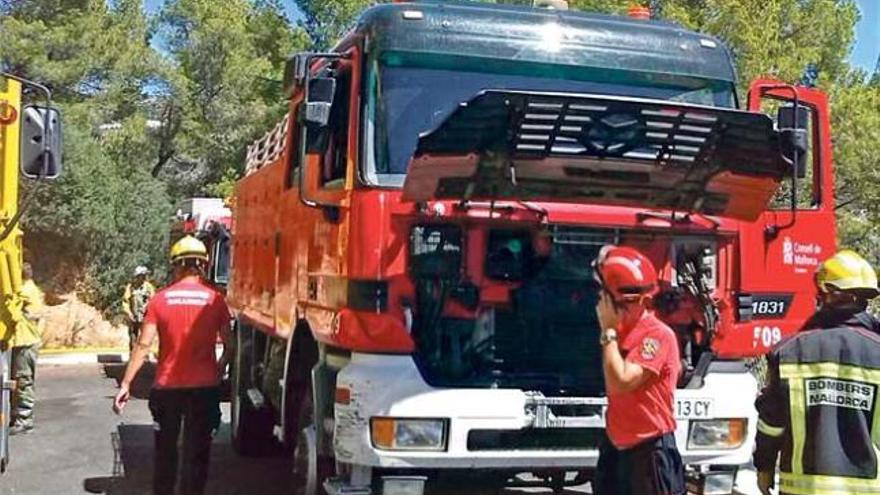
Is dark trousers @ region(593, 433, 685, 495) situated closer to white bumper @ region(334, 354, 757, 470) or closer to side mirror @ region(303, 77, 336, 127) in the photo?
white bumper @ region(334, 354, 757, 470)

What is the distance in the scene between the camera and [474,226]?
552 centimetres

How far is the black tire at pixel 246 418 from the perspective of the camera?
30.6ft

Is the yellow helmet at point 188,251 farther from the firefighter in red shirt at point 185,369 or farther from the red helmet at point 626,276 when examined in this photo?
the red helmet at point 626,276

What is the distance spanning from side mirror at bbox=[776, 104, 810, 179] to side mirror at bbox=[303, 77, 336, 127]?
2.23 meters

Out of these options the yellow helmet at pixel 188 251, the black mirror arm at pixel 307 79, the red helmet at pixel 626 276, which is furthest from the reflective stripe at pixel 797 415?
the yellow helmet at pixel 188 251

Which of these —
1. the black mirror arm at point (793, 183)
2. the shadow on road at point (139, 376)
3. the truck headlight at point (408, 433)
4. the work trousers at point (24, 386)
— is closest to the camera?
the truck headlight at point (408, 433)

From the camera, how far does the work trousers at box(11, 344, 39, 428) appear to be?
10922mm

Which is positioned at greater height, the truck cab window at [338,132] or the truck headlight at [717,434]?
the truck cab window at [338,132]

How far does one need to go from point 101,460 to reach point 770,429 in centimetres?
665

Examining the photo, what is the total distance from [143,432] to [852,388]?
8.28 meters

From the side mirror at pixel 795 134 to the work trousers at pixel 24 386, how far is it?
7.64 m

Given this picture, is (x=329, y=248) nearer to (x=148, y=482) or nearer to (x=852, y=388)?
(x=852, y=388)

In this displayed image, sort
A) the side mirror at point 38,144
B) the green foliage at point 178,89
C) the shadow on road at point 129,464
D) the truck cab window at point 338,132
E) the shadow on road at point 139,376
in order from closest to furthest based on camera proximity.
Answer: the truck cab window at point 338,132, the side mirror at point 38,144, the shadow on road at point 129,464, the shadow on road at point 139,376, the green foliage at point 178,89

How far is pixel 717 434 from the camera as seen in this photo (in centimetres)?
579
